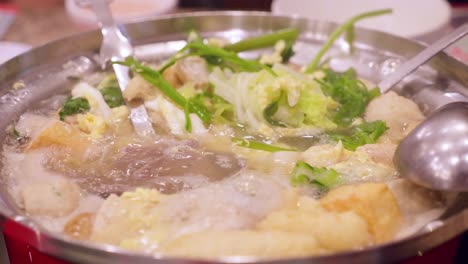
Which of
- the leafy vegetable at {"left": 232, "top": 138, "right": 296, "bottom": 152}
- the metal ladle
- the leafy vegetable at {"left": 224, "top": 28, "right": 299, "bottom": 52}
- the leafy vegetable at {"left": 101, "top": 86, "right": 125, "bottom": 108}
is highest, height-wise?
the metal ladle

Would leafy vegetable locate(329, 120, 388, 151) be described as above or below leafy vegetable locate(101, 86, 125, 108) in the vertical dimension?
below

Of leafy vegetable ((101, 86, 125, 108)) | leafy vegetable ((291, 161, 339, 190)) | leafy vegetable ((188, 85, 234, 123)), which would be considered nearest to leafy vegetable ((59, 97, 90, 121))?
leafy vegetable ((101, 86, 125, 108))

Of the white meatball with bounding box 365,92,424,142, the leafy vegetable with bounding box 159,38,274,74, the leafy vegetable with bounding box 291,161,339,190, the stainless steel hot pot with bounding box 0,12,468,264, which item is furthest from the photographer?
the leafy vegetable with bounding box 159,38,274,74

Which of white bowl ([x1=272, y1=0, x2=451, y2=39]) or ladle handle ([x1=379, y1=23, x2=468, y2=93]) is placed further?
white bowl ([x1=272, y1=0, x2=451, y2=39])

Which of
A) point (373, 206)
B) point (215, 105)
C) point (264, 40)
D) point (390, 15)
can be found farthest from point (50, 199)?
point (390, 15)

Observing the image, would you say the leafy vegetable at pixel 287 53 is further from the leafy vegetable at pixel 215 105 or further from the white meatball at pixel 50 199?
the white meatball at pixel 50 199

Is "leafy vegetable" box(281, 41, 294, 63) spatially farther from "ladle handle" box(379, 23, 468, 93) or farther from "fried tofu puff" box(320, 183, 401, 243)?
"fried tofu puff" box(320, 183, 401, 243)

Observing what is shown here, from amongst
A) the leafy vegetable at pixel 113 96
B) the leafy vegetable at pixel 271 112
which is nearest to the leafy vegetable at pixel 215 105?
the leafy vegetable at pixel 271 112
